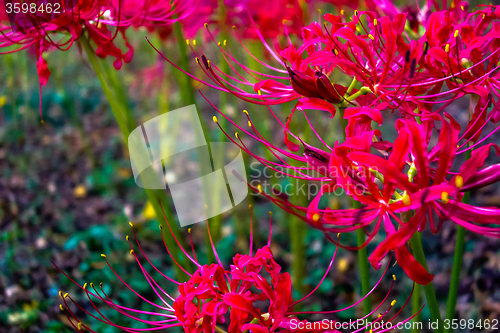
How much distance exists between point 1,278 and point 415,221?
1962 millimetres

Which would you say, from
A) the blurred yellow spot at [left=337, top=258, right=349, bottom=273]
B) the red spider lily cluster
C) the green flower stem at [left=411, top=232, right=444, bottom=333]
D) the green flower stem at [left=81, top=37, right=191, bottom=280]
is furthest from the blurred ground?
the red spider lily cluster

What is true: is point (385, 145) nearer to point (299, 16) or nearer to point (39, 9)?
point (39, 9)

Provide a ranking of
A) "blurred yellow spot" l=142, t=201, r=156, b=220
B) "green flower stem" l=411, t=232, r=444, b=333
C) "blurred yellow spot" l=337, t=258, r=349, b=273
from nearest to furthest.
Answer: "green flower stem" l=411, t=232, r=444, b=333 → "blurred yellow spot" l=337, t=258, r=349, b=273 → "blurred yellow spot" l=142, t=201, r=156, b=220

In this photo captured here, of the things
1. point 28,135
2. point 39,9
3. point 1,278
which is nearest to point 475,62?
point 39,9

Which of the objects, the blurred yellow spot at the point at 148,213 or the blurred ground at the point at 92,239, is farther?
the blurred yellow spot at the point at 148,213

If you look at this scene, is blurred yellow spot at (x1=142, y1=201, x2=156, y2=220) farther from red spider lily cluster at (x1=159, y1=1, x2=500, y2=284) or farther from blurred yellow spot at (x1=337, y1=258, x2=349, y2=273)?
red spider lily cluster at (x1=159, y1=1, x2=500, y2=284)

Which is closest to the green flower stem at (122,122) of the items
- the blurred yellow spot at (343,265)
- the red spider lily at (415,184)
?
the red spider lily at (415,184)

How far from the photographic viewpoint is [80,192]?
2.71 meters

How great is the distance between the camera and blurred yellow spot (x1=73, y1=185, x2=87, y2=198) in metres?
2.69

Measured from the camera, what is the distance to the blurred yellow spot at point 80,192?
2.69 metres

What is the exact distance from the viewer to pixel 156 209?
1.19 m

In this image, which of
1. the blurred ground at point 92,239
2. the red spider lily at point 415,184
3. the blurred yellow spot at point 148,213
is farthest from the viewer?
the blurred yellow spot at point 148,213

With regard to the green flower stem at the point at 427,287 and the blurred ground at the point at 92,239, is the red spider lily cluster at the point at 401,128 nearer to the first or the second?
the green flower stem at the point at 427,287

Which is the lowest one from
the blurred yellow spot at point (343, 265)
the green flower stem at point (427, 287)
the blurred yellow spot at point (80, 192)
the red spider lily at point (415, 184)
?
the blurred yellow spot at point (343, 265)
